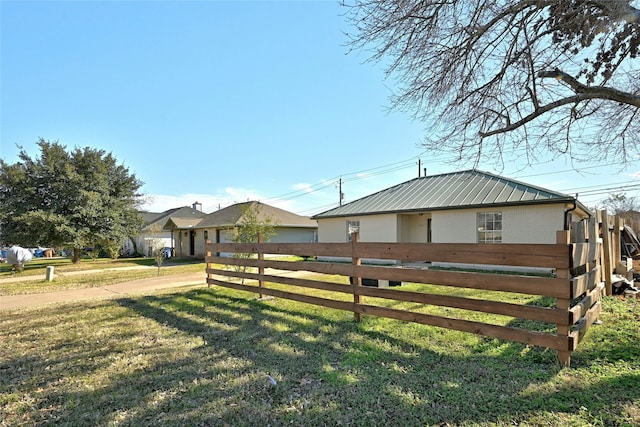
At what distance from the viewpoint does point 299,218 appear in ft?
89.3

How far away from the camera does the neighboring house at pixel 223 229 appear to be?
24.1 meters

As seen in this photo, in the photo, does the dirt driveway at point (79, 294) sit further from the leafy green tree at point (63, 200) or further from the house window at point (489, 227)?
the leafy green tree at point (63, 200)

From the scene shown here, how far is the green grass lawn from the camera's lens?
8.59 ft

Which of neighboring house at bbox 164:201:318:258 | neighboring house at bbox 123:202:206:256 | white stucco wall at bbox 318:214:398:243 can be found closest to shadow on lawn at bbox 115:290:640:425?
white stucco wall at bbox 318:214:398:243

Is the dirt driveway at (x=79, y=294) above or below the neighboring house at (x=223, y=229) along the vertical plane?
below

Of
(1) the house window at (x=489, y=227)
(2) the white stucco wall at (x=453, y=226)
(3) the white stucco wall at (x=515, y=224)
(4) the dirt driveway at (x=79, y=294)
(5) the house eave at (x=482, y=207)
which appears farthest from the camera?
(1) the house window at (x=489, y=227)

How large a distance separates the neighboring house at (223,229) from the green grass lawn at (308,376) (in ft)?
59.1

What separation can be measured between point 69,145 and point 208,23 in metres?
20.5

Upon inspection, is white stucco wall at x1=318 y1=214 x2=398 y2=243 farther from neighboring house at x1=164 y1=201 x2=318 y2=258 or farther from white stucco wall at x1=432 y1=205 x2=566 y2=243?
neighboring house at x1=164 y1=201 x2=318 y2=258

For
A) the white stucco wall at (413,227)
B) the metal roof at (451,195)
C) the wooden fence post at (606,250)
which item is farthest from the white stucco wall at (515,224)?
the wooden fence post at (606,250)

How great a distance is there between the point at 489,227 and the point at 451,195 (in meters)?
2.41

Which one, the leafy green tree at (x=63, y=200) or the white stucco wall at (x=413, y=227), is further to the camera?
the leafy green tree at (x=63, y=200)

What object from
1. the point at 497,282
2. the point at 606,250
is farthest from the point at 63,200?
the point at 606,250

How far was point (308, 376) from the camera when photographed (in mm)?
3371
